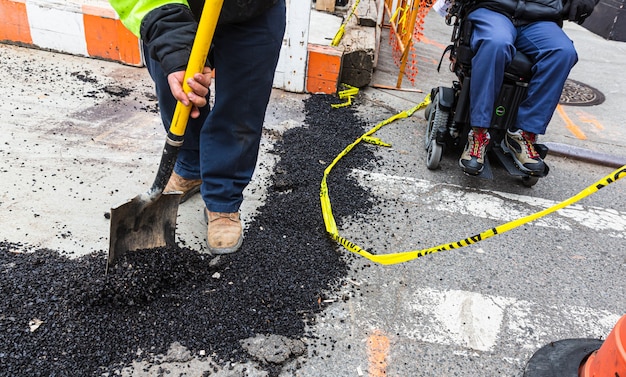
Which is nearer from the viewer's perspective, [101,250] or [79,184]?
[101,250]

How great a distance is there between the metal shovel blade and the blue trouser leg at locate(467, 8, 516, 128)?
2226 millimetres

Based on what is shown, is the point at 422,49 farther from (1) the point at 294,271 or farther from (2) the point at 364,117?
(1) the point at 294,271

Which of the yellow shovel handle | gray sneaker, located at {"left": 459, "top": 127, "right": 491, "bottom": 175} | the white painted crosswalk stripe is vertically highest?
the yellow shovel handle

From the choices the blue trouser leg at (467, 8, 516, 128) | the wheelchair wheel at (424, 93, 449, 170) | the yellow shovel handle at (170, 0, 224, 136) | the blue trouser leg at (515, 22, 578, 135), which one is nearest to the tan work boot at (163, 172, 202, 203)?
the yellow shovel handle at (170, 0, 224, 136)

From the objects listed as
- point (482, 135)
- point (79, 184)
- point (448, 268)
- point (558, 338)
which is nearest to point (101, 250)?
point (79, 184)

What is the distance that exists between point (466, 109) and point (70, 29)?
13.3ft

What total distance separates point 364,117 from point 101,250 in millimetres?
2815

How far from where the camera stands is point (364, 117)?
4473 mm

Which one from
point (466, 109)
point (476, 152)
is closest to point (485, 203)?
point (476, 152)

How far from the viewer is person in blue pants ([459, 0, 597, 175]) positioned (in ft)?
10.6

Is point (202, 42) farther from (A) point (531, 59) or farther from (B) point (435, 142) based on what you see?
(A) point (531, 59)

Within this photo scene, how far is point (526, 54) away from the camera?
337cm

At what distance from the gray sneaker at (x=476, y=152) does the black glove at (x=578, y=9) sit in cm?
107

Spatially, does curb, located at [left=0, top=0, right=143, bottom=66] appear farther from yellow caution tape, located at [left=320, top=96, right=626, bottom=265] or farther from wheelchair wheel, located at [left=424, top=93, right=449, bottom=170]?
wheelchair wheel, located at [left=424, top=93, right=449, bottom=170]
